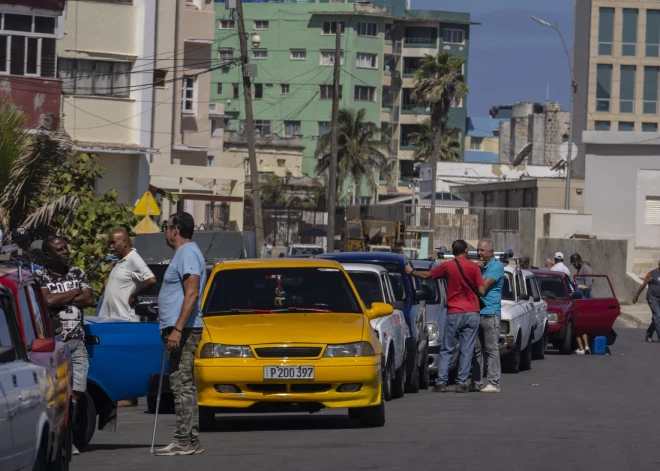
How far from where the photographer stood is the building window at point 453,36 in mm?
108312

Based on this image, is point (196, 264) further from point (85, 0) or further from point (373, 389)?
point (85, 0)

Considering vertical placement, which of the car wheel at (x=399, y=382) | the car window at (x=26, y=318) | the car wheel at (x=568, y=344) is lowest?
the car wheel at (x=568, y=344)

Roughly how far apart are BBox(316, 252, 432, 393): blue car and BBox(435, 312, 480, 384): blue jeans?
1.30ft

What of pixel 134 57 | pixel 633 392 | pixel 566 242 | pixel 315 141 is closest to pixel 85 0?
pixel 134 57

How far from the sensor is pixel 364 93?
341 ft

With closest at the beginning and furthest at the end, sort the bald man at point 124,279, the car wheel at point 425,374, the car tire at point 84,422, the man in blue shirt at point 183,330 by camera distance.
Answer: the man in blue shirt at point 183,330 < the car tire at point 84,422 < the bald man at point 124,279 < the car wheel at point 425,374

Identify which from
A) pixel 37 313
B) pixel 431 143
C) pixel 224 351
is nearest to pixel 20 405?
pixel 37 313

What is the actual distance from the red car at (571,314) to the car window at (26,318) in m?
19.7

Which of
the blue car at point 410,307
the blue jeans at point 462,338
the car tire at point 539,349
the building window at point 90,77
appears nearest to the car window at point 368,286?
the blue car at point 410,307

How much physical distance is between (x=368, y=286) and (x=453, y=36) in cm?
9414

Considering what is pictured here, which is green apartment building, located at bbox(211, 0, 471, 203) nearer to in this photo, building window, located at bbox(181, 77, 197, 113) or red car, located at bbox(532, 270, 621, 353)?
building window, located at bbox(181, 77, 197, 113)

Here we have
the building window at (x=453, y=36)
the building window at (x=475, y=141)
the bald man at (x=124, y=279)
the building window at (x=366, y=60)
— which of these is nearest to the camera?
the bald man at (x=124, y=279)

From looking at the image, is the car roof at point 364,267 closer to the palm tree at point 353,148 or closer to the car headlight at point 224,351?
the car headlight at point 224,351

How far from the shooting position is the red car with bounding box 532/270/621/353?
27.2 m
